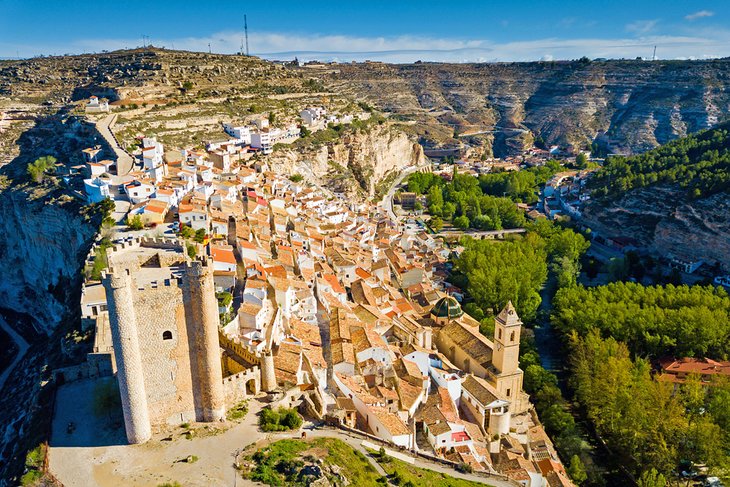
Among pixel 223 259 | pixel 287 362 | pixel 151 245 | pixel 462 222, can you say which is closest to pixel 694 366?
pixel 287 362

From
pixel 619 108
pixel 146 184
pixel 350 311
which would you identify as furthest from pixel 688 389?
pixel 619 108

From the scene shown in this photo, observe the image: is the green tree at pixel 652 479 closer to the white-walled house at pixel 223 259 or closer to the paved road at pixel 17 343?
the white-walled house at pixel 223 259

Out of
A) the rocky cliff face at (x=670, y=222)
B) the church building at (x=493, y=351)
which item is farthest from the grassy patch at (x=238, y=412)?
the rocky cliff face at (x=670, y=222)

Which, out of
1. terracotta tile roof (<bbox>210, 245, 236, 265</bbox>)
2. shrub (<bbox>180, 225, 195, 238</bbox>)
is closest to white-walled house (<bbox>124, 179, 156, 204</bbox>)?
shrub (<bbox>180, 225, 195, 238</bbox>)

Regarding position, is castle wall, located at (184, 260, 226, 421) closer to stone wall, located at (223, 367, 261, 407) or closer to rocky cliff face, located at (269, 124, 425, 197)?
stone wall, located at (223, 367, 261, 407)

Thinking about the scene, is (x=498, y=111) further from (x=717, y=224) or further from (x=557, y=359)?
(x=557, y=359)

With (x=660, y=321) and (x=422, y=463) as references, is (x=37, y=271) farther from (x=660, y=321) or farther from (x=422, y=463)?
(x=660, y=321)
